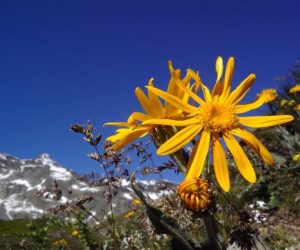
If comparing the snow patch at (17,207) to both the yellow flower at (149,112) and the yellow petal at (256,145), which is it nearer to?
the yellow flower at (149,112)

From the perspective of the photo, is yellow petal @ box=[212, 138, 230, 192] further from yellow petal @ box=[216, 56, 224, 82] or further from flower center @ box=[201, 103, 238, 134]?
yellow petal @ box=[216, 56, 224, 82]

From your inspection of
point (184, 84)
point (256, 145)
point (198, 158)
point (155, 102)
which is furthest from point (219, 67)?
point (198, 158)

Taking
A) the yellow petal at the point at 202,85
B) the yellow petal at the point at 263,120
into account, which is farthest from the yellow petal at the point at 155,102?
the yellow petal at the point at 263,120

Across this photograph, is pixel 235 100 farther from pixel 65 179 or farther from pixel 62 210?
pixel 65 179

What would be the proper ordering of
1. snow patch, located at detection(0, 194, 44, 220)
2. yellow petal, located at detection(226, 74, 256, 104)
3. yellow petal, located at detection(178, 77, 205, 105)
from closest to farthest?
yellow petal, located at detection(178, 77, 205, 105) → yellow petal, located at detection(226, 74, 256, 104) → snow patch, located at detection(0, 194, 44, 220)

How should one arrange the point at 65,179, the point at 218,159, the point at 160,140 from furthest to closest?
the point at 65,179 < the point at 160,140 < the point at 218,159

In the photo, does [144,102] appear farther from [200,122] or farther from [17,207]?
[17,207]

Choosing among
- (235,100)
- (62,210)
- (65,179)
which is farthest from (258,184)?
(65,179)

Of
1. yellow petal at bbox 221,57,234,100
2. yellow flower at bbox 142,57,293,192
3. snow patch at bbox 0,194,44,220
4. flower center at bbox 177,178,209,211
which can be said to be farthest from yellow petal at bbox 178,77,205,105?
snow patch at bbox 0,194,44,220
